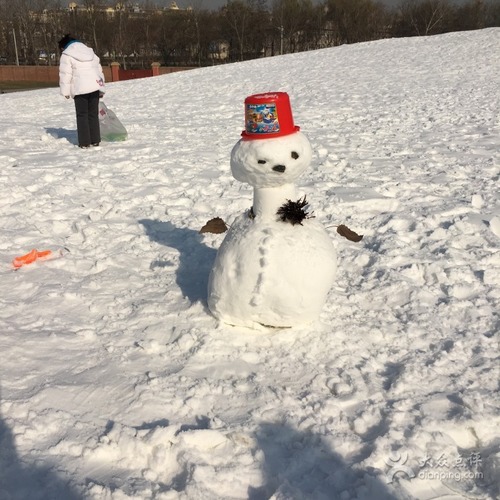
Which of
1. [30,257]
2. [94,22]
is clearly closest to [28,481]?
[30,257]

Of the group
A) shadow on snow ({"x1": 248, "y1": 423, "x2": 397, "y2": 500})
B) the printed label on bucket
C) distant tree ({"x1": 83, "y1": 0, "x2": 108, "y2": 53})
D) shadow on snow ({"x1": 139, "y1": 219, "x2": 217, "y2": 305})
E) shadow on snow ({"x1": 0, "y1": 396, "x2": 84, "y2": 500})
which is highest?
distant tree ({"x1": 83, "y1": 0, "x2": 108, "y2": 53})

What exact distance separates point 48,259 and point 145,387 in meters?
1.76

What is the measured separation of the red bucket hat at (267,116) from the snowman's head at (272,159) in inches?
1.3

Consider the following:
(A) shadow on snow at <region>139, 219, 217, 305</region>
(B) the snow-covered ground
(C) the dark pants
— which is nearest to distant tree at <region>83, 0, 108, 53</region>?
(C) the dark pants

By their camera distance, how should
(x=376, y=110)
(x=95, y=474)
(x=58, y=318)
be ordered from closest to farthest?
(x=95, y=474)
(x=58, y=318)
(x=376, y=110)

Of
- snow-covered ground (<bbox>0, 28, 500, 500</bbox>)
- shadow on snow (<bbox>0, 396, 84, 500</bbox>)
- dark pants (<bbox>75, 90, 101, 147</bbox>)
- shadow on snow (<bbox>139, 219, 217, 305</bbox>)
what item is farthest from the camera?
dark pants (<bbox>75, 90, 101, 147</bbox>)

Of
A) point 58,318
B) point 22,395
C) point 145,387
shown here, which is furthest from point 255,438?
point 58,318

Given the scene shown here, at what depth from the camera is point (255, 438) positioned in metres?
2.25

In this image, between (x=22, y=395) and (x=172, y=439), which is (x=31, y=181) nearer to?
(x=22, y=395)

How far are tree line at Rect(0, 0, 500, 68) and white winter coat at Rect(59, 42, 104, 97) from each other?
44.0 meters

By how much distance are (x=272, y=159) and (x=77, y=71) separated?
5.34m

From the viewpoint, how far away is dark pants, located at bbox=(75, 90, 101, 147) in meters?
7.18

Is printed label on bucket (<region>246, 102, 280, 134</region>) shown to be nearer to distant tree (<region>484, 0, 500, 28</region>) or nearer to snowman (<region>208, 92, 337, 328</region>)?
snowman (<region>208, 92, 337, 328</region>)

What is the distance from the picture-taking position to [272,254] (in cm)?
275
